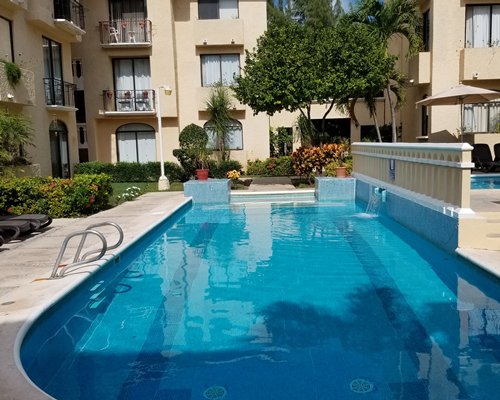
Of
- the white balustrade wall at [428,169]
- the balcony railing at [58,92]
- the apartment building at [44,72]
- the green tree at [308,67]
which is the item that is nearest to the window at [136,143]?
the apartment building at [44,72]

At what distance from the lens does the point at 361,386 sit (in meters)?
4.26

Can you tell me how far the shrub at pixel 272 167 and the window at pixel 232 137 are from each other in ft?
4.18

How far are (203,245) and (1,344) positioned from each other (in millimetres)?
5993

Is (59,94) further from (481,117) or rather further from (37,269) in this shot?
(481,117)

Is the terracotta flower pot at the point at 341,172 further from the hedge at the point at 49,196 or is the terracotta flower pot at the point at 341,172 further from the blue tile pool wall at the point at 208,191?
the hedge at the point at 49,196

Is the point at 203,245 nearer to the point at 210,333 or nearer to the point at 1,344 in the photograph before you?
the point at 210,333

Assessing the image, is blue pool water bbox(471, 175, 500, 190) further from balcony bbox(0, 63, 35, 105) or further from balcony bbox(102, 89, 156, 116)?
balcony bbox(0, 63, 35, 105)

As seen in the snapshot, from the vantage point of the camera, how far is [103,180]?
14070 millimetres

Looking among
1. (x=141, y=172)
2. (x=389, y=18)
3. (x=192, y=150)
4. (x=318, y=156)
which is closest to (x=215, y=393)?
(x=318, y=156)

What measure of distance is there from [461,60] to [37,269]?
65.2 ft

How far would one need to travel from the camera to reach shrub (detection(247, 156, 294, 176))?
82.2 feet

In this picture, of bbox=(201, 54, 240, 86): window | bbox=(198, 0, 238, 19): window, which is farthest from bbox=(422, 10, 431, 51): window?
bbox=(198, 0, 238, 19): window

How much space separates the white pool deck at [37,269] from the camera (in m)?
3.93

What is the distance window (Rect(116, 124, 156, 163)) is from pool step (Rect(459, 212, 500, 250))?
20.3 m
